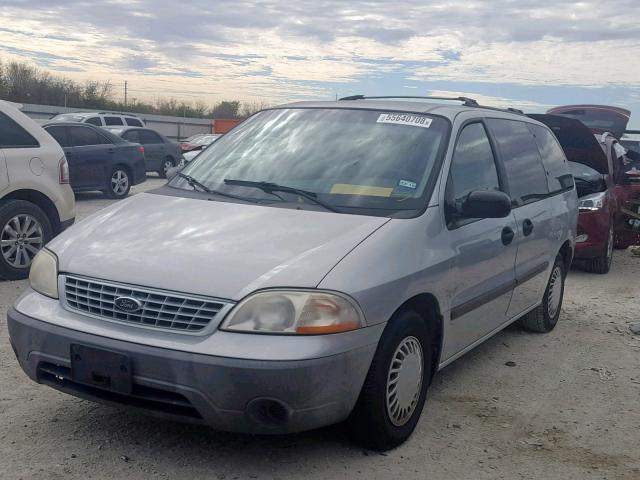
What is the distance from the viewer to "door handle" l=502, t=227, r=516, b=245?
4863 millimetres

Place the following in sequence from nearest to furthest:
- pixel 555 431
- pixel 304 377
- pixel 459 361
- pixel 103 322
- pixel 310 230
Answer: pixel 304 377
pixel 103 322
pixel 310 230
pixel 555 431
pixel 459 361

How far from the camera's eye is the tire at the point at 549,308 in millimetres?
6285

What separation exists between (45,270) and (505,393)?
111 inches

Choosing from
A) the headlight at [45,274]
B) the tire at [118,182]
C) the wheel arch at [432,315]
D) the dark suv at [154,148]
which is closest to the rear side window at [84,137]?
the tire at [118,182]

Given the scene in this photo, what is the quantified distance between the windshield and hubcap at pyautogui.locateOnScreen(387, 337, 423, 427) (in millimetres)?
690

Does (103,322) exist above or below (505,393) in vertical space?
above

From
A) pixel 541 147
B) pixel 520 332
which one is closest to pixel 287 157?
pixel 541 147

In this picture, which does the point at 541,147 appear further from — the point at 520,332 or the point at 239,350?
the point at 239,350

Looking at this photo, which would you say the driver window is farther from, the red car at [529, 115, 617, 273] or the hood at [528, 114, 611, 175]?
the hood at [528, 114, 611, 175]

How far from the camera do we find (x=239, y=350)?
319 centimetres

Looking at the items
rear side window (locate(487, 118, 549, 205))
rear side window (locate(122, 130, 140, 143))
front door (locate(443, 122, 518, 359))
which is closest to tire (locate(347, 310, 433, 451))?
front door (locate(443, 122, 518, 359))

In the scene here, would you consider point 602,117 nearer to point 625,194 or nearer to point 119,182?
point 625,194

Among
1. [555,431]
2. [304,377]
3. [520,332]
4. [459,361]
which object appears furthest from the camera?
[520,332]

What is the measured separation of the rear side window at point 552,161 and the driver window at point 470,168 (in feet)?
4.06
